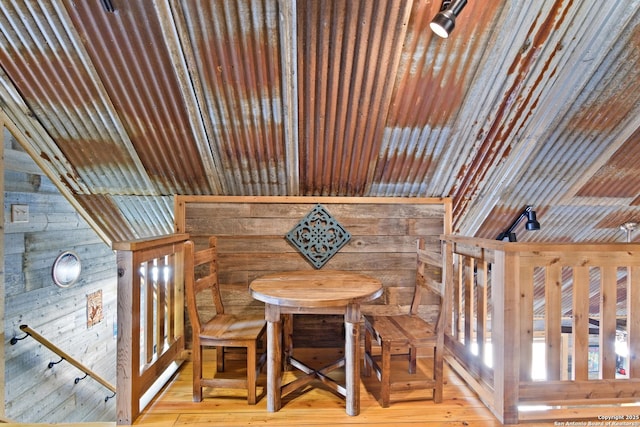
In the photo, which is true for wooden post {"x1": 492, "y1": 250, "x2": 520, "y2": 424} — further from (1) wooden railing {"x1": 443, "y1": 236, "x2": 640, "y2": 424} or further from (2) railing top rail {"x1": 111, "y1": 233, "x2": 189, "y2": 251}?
(2) railing top rail {"x1": 111, "y1": 233, "x2": 189, "y2": 251}

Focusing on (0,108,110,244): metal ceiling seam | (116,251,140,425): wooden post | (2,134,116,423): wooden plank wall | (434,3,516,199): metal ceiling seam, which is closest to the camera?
(116,251,140,425): wooden post

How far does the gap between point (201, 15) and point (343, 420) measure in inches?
95.1

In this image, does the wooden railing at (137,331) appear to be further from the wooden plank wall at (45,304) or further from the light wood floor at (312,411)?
the wooden plank wall at (45,304)

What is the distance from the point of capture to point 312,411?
1872 millimetres

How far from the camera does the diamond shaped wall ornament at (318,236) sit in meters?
2.74

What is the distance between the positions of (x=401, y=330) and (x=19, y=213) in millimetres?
3016

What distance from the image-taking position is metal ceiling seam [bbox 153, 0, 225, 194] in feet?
5.82

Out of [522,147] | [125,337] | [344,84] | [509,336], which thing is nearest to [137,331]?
[125,337]

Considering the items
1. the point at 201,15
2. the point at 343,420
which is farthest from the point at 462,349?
the point at 201,15

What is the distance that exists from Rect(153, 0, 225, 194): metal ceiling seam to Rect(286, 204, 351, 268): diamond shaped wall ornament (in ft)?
2.71

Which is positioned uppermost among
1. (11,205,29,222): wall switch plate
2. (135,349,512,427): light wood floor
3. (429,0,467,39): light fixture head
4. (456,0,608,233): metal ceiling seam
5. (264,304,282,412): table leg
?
(429,0,467,39): light fixture head

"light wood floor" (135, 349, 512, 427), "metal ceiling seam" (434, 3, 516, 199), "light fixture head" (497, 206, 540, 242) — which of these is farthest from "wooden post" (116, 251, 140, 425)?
"light fixture head" (497, 206, 540, 242)

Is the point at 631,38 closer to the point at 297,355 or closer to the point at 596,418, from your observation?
the point at 596,418

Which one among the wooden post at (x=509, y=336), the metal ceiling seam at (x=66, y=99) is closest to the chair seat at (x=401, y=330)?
the wooden post at (x=509, y=336)
